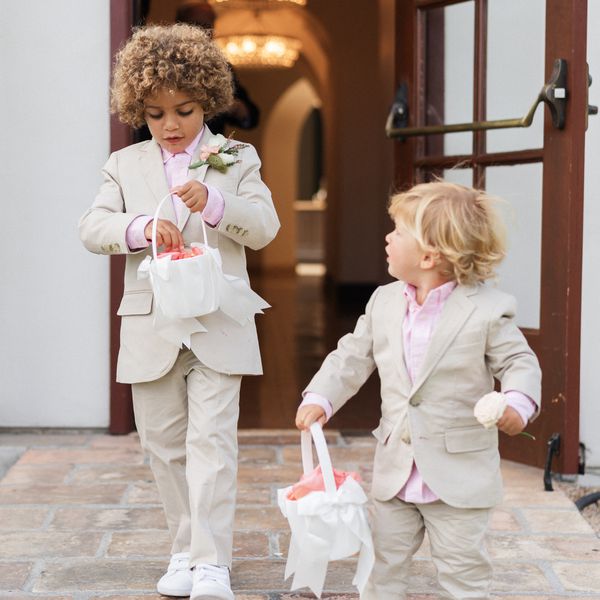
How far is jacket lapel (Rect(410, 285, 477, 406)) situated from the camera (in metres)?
2.40

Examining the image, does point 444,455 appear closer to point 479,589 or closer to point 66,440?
point 479,589

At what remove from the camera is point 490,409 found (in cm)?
221

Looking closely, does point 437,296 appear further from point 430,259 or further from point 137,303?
point 137,303

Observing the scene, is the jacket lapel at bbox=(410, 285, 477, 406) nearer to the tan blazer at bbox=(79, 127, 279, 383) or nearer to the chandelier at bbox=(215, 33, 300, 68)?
the tan blazer at bbox=(79, 127, 279, 383)

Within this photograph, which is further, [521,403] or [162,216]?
[162,216]

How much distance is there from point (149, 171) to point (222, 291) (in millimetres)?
463

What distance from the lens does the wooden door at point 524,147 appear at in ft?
13.1

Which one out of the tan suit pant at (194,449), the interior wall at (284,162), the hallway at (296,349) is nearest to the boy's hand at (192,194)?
the tan suit pant at (194,449)

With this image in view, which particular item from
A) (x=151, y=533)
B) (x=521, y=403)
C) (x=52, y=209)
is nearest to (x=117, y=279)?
(x=52, y=209)

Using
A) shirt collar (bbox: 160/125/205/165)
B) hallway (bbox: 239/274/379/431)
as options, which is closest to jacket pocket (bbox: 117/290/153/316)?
shirt collar (bbox: 160/125/205/165)

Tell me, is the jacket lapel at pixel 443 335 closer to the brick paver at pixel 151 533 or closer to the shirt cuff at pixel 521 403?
the shirt cuff at pixel 521 403

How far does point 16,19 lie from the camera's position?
4648 mm

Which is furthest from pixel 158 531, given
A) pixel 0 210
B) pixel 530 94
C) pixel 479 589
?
pixel 530 94

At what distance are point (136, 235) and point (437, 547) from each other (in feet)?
3.58
